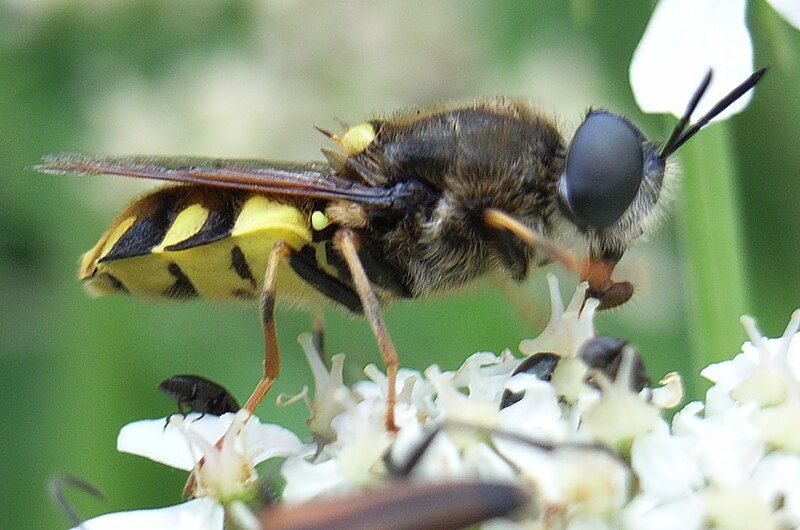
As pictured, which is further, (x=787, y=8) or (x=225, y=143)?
(x=225, y=143)

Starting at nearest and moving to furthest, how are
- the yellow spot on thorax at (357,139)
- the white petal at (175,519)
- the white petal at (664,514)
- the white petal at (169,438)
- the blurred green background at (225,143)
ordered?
the white petal at (664,514)
the white petal at (175,519)
the white petal at (169,438)
the yellow spot on thorax at (357,139)
the blurred green background at (225,143)

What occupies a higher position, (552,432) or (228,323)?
(552,432)

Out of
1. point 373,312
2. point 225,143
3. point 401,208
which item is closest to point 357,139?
point 401,208

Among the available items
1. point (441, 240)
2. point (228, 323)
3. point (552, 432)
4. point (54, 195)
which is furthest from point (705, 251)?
point (54, 195)

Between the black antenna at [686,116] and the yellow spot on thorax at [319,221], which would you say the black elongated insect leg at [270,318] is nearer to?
the yellow spot on thorax at [319,221]

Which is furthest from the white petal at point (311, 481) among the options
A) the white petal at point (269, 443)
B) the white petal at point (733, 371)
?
the white petal at point (733, 371)

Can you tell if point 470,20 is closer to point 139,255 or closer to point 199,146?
point 199,146

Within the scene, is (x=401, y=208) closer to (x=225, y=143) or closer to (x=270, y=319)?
(x=270, y=319)
